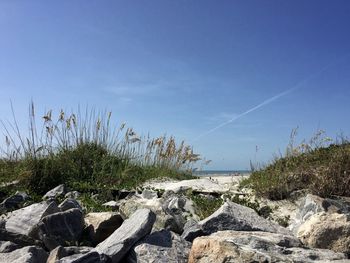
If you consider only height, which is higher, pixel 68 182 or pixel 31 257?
pixel 68 182

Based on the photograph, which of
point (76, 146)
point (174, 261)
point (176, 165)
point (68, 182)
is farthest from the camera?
point (176, 165)

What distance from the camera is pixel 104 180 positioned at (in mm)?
8859

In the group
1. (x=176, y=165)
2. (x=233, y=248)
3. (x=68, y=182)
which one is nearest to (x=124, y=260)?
(x=233, y=248)

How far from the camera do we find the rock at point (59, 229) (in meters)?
4.40

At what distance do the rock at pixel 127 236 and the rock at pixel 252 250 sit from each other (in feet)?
1.98

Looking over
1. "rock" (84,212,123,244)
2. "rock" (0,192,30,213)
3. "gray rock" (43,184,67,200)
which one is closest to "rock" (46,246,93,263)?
"rock" (84,212,123,244)

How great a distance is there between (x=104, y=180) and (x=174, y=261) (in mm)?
5465

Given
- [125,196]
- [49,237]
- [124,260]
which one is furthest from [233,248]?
[125,196]

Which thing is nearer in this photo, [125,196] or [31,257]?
[31,257]

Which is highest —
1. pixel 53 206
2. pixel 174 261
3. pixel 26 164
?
pixel 26 164

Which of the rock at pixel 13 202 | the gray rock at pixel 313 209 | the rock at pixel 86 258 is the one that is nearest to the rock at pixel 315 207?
the gray rock at pixel 313 209

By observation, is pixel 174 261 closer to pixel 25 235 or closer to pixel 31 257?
pixel 31 257

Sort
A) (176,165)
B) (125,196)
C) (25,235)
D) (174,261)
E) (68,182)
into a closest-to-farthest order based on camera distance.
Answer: (174,261), (25,235), (125,196), (68,182), (176,165)

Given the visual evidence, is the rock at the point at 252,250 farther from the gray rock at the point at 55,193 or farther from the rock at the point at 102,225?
the gray rock at the point at 55,193
